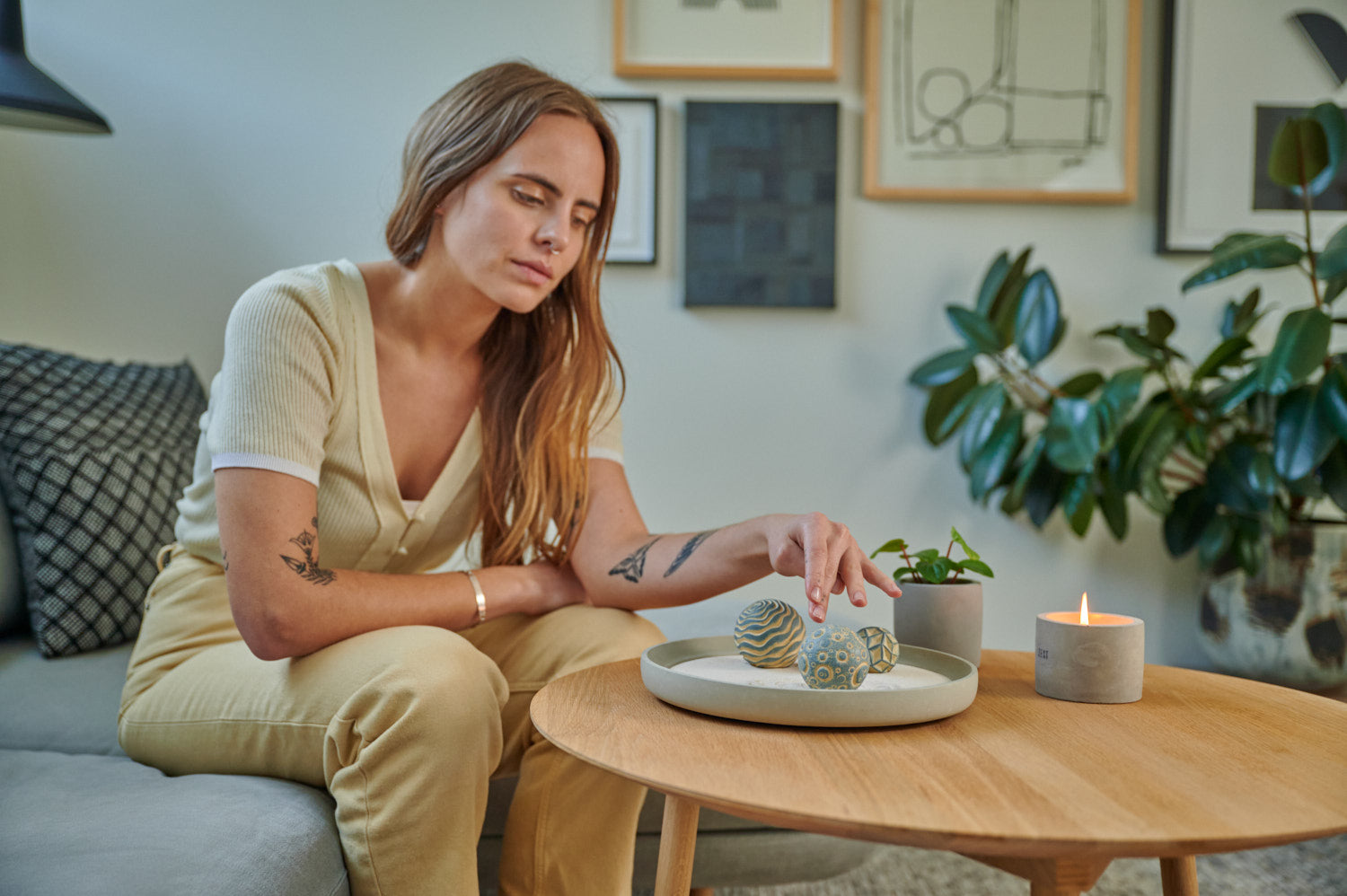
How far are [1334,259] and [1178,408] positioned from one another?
41 cm

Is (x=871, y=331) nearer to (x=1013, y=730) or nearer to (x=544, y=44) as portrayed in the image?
(x=544, y=44)

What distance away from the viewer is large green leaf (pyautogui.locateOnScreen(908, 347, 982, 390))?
216 centimetres

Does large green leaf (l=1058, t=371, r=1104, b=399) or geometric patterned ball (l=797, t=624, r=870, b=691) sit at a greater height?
large green leaf (l=1058, t=371, r=1104, b=399)

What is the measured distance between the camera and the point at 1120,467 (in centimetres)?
203

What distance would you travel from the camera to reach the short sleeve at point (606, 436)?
1.43 metres

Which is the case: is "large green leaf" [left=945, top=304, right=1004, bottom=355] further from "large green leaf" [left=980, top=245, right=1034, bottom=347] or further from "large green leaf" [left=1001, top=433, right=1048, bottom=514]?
"large green leaf" [left=1001, top=433, right=1048, bottom=514]

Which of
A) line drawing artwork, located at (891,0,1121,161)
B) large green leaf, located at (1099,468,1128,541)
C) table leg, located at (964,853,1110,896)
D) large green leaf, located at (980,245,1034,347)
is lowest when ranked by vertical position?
table leg, located at (964,853,1110,896)

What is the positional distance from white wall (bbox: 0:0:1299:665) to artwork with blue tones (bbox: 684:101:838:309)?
0.15 feet

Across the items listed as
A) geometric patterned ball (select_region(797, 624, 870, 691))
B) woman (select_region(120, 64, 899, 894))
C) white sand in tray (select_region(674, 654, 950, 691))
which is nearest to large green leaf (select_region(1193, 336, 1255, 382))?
woman (select_region(120, 64, 899, 894))

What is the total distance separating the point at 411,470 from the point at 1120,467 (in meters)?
1.42

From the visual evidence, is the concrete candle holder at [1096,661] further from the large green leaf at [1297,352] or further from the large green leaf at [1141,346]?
the large green leaf at [1141,346]

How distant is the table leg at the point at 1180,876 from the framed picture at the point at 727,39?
1.78 meters

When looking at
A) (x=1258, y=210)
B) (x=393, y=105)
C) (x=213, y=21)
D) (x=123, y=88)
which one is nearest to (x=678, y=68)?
(x=393, y=105)

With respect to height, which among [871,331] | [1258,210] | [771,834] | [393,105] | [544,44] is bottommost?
[771,834]
